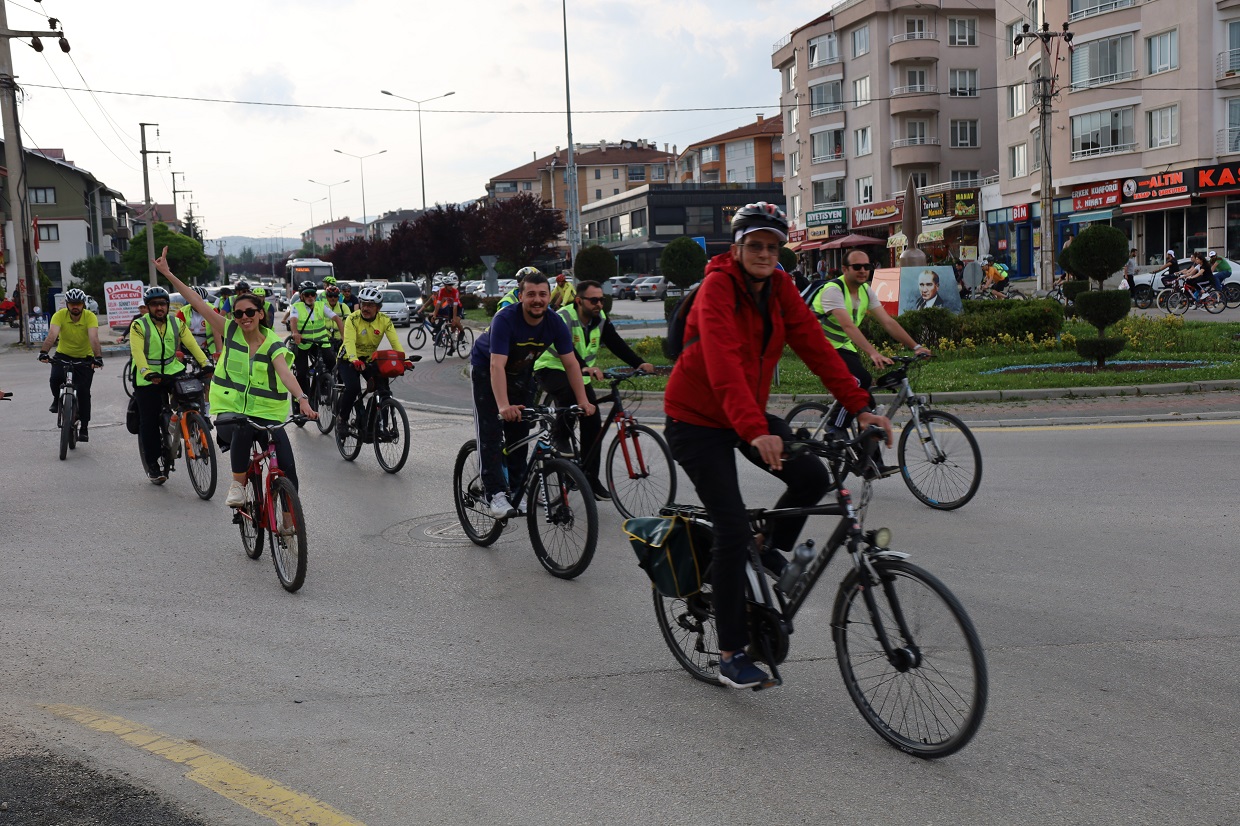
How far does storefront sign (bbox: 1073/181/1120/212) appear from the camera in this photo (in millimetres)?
44719

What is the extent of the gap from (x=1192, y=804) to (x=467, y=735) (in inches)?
98.1

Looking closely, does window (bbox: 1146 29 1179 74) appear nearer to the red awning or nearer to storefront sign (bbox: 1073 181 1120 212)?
storefront sign (bbox: 1073 181 1120 212)

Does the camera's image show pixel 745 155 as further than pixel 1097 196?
Yes

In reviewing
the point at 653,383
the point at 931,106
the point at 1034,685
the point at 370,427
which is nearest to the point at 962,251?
the point at 931,106

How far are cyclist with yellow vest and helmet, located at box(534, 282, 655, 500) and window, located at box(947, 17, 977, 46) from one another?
205 feet

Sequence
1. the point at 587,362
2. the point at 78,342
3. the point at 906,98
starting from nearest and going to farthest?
the point at 587,362 → the point at 78,342 → the point at 906,98

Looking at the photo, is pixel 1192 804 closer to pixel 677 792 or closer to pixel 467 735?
pixel 677 792

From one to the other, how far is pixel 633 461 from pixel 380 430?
4.18m

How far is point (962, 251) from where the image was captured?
54781 millimetres

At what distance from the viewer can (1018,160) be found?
5294cm

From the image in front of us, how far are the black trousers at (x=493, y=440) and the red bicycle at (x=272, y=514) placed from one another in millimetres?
1179

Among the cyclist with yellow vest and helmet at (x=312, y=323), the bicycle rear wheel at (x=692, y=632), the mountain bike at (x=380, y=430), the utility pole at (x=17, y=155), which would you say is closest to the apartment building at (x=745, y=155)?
the utility pole at (x=17, y=155)

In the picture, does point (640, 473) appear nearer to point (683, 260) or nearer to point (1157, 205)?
point (683, 260)

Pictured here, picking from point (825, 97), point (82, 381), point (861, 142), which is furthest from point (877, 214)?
point (82, 381)
